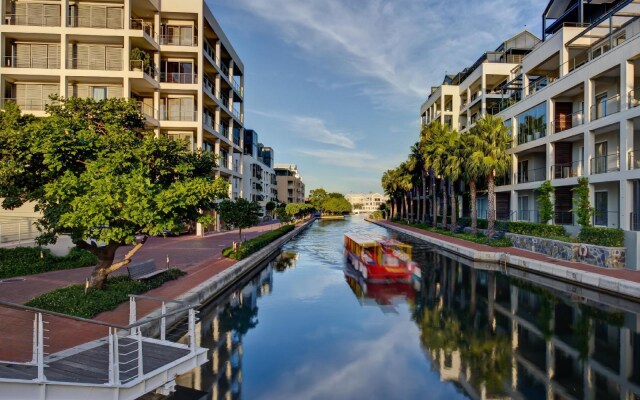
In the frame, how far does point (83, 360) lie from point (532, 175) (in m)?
37.1

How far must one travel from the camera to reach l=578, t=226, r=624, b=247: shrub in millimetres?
19438

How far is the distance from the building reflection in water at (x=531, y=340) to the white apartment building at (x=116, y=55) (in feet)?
96.6

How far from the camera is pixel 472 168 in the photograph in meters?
32.5

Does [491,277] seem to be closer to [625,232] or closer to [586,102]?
[625,232]

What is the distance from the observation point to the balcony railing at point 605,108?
24.2 meters

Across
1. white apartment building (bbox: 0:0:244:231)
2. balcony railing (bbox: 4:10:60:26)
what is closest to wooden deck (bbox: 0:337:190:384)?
white apartment building (bbox: 0:0:244:231)

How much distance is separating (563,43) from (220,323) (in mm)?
31920

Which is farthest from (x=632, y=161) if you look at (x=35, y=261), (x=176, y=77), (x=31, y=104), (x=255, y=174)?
(x=255, y=174)

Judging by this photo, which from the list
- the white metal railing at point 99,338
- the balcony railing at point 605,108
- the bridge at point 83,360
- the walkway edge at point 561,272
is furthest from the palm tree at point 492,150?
the bridge at point 83,360

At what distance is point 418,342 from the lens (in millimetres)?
11094

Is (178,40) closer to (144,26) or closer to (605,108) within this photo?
(144,26)

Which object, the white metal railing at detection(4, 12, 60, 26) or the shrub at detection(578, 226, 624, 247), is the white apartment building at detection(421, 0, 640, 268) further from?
the white metal railing at detection(4, 12, 60, 26)

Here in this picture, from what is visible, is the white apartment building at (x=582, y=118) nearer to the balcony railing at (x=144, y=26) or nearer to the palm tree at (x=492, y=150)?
the palm tree at (x=492, y=150)

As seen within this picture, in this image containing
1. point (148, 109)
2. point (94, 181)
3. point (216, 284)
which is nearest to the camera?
point (94, 181)
